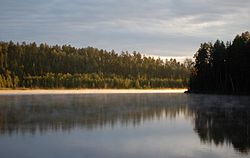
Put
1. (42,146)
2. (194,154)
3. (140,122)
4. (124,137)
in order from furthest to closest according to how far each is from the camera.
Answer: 1. (140,122)
2. (124,137)
3. (42,146)
4. (194,154)

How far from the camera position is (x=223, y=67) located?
9106 centimetres

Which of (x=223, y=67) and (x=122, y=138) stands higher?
(x=223, y=67)

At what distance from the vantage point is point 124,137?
2195 cm

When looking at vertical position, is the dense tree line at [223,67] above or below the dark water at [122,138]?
above

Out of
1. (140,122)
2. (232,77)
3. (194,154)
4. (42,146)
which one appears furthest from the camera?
(232,77)

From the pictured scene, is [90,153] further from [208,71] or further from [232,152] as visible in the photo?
[208,71]

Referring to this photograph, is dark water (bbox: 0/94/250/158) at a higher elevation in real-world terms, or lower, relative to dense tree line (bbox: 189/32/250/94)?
lower

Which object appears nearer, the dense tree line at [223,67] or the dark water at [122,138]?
the dark water at [122,138]

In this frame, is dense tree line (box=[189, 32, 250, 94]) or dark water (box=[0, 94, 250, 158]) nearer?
dark water (box=[0, 94, 250, 158])

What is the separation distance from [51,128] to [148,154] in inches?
376

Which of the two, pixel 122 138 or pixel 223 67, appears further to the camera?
pixel 223 67

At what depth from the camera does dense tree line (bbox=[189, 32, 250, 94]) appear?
266 ft

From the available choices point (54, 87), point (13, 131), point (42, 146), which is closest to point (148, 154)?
point (42, 146)

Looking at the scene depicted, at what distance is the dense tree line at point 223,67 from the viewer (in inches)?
3189
